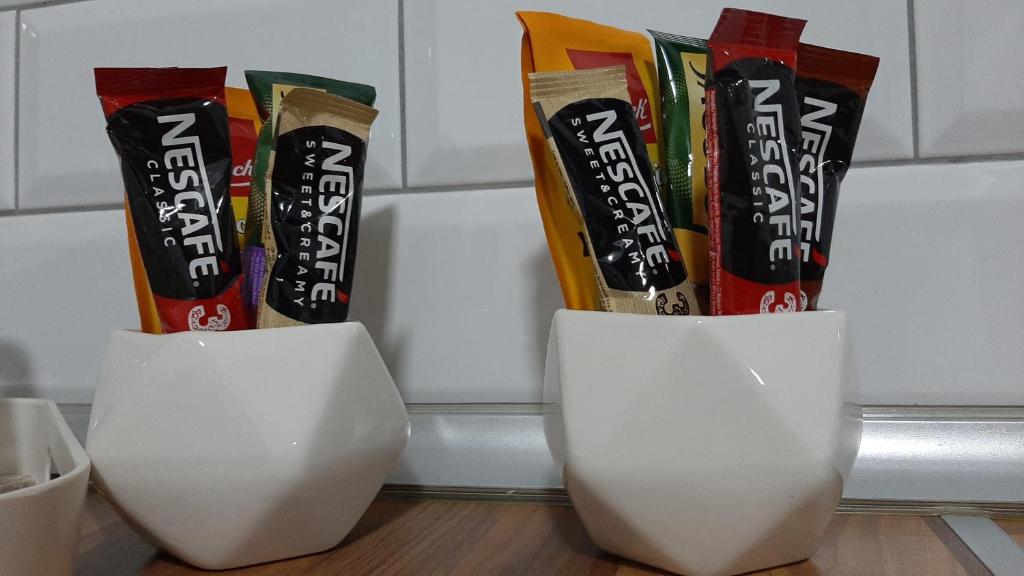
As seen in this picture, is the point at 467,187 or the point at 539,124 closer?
the point at 539,124

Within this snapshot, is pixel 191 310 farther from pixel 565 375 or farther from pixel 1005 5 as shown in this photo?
pixel 1005 5

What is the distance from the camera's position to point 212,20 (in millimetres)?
583

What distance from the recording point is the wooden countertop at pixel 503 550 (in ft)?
1.19

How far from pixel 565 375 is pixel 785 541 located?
0.12 m

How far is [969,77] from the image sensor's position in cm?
49

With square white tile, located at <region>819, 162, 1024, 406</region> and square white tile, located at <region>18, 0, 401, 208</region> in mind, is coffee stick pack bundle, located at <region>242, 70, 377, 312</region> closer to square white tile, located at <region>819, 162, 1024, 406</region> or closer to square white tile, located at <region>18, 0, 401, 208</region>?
square white tile, located at <region>18, 0, 401, 208</region>

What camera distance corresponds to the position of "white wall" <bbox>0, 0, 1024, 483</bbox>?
48cm

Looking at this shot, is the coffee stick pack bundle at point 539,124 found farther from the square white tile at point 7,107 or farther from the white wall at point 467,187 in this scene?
the square white tile at point 7,107

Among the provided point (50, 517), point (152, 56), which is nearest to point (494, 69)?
point (152, 56)

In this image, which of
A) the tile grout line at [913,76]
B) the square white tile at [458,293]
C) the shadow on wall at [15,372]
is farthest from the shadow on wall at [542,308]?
the shadow on wall at [15,372]

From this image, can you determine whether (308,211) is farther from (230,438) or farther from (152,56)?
(152,56)

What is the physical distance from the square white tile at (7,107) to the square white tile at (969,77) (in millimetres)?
675

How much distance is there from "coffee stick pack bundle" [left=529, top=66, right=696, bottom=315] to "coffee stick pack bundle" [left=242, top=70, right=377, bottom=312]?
12 centimetres

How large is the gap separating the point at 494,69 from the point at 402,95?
0.07 metres
